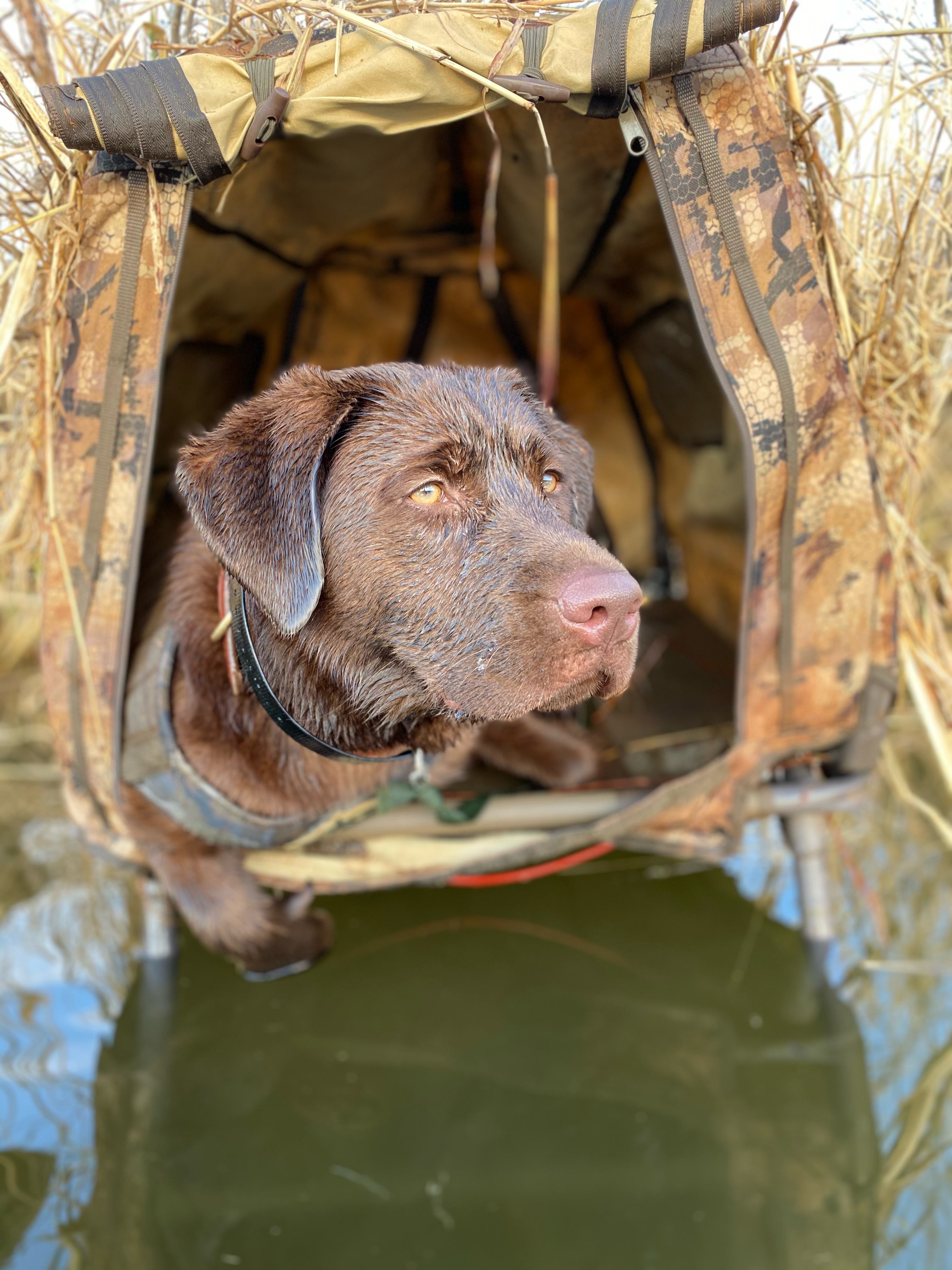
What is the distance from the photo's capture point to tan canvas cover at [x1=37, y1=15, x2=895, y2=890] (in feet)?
5.76

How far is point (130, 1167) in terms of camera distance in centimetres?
200

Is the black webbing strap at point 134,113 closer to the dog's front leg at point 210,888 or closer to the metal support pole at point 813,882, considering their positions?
the dog's front leg at point 210,888

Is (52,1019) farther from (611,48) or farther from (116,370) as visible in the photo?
(611,48)

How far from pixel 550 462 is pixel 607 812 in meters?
0.91

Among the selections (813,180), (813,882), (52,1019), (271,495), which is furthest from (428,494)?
(52,1019)

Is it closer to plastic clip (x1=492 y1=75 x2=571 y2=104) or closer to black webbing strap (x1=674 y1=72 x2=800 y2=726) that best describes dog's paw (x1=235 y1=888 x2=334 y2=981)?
black webbing strap (x1=674 y1=72 x2=800 y2=726)

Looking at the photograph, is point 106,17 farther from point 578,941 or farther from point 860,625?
point 578,941

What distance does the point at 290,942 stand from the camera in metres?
2.33

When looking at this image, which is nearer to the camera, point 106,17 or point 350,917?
point 106,17

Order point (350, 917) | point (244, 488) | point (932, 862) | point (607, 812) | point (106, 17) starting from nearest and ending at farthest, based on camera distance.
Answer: point (244, 488)
point (106, 17)
point (607, 812)
point (350, 917)
point (932, 862)

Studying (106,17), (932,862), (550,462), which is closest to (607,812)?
(550,462)

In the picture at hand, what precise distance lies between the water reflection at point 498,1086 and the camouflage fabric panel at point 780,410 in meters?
0.83

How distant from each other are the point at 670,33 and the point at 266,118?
712 millimetres

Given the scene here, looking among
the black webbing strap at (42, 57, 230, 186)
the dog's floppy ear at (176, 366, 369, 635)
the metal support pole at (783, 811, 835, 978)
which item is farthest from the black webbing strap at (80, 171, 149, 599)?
the metal support pole at (783, 811, 835, 978)
